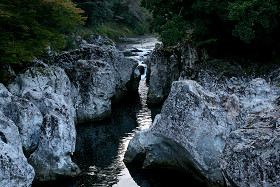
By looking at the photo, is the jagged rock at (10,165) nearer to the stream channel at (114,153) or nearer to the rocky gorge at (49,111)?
the rocky gorge at (49,111)

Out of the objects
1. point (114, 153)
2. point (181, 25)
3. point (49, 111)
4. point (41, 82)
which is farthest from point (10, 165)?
point (181, 25)

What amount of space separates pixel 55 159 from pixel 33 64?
871cm

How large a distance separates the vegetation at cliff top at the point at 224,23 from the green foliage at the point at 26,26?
738cm

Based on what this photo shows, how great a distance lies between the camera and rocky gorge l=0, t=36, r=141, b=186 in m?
11.3

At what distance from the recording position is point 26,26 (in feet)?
54.3

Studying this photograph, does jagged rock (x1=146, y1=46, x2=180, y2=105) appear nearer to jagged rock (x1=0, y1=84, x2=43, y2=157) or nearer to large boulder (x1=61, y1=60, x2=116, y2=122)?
large boulder (x1=61, y1=60, x2=116, y2=122)

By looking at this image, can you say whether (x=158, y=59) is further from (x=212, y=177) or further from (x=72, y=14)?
(x=212, y=177)

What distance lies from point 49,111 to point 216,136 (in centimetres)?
794

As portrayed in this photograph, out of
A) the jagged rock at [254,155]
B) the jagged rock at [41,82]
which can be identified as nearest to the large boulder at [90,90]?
the jagged rock at [41,82]

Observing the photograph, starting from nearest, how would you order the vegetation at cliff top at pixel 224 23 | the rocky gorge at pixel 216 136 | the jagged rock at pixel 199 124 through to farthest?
the rocky gorge at pixel 216 136
the jagged rock at pixel 199 124
the vegetation at cliff top at pixel 224 23

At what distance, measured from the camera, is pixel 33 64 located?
19844 mm

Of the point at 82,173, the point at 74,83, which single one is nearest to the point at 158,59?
the point at 74,83

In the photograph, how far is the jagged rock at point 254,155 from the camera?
287 inches

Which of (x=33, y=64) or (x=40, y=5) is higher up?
(x=40, y=5)
